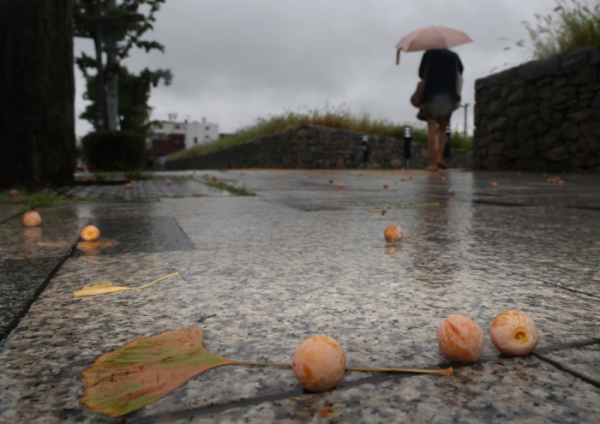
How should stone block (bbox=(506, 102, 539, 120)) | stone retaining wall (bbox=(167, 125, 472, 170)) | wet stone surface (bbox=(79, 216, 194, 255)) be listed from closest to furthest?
wet stone surface (bbox=(79, 216, 194, 255)) < stone block (bbox=(506, 102, 539, 120)) < stone retaining wall (bbox=(167, 125, 472, 170))

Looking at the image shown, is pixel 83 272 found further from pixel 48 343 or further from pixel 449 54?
pixel 449 54

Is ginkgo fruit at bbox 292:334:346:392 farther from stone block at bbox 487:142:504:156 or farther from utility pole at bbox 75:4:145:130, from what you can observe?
utility pole at bbox 75:4:145:130

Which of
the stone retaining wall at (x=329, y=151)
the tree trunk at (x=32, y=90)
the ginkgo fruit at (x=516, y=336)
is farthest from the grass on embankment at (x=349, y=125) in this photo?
the ginkgo fruit at (x=516, y=336)

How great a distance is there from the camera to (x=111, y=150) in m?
10.9

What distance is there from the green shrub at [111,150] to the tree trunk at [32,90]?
22.9 ft

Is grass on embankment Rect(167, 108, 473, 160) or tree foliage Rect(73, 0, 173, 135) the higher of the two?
tree foliage Rect(73, 0, 173, 135)

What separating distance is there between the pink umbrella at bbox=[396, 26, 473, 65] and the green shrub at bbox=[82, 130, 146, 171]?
21.0 ft

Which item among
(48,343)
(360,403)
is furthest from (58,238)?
(360,403)

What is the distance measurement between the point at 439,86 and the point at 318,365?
8.94 metres

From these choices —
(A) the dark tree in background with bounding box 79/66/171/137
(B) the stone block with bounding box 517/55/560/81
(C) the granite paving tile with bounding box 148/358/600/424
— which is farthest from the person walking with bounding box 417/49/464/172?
(A) the dark tree in background with bounding box 79/66/171/137

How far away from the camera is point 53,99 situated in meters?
4.02

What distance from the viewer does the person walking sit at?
8719mm

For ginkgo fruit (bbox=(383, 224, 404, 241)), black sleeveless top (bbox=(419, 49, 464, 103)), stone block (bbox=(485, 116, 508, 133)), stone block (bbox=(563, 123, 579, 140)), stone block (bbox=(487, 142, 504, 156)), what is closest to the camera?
ginkgo fruit (bbox=(383, 224, 404, 241))

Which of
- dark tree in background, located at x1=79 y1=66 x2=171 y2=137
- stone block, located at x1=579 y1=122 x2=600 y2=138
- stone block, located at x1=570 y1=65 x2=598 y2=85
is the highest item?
dark tree in background, located at x1=79 y1=66 x2=171 y2=137
